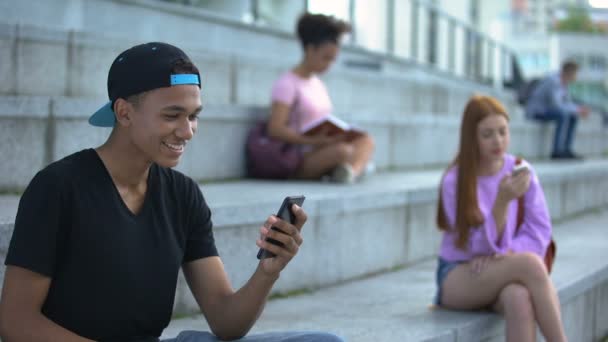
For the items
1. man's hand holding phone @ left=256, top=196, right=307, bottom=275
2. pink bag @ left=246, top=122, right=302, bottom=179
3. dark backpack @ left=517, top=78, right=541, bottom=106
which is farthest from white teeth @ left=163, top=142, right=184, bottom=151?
dark backpack @ left=517, top=78, right=541, bottom=106

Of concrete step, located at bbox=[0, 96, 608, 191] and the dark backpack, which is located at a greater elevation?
the dark backpack

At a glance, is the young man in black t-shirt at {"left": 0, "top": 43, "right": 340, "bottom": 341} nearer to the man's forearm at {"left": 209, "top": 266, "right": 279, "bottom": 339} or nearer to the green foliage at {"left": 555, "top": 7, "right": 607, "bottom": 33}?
the man's forearm at {"left": 209, "top": 266, "right": 279, "bottom": 339}

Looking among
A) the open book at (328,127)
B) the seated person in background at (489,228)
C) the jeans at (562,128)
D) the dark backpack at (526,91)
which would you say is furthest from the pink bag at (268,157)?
the dark backpack at (526,91)

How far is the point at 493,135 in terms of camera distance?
4.52 meters

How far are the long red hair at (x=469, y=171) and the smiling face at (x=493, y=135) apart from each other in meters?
0.02

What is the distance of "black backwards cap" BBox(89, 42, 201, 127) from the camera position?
2598 mm

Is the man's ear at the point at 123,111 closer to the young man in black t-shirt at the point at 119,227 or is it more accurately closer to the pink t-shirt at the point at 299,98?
the young man in black t-shirt at the point at 119,227

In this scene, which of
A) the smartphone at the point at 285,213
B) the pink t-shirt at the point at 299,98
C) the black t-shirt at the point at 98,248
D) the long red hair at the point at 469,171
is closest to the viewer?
the black t-shirt at the point at 98,248

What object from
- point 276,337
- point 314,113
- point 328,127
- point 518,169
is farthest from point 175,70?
point 314,113

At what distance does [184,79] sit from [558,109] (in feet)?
33.4

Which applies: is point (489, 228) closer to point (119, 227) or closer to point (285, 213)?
point (285, 213)

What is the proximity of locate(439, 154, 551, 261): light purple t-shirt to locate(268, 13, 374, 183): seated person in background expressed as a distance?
202 cm

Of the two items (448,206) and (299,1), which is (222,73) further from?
(299,1)

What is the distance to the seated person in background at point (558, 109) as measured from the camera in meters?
12.0
